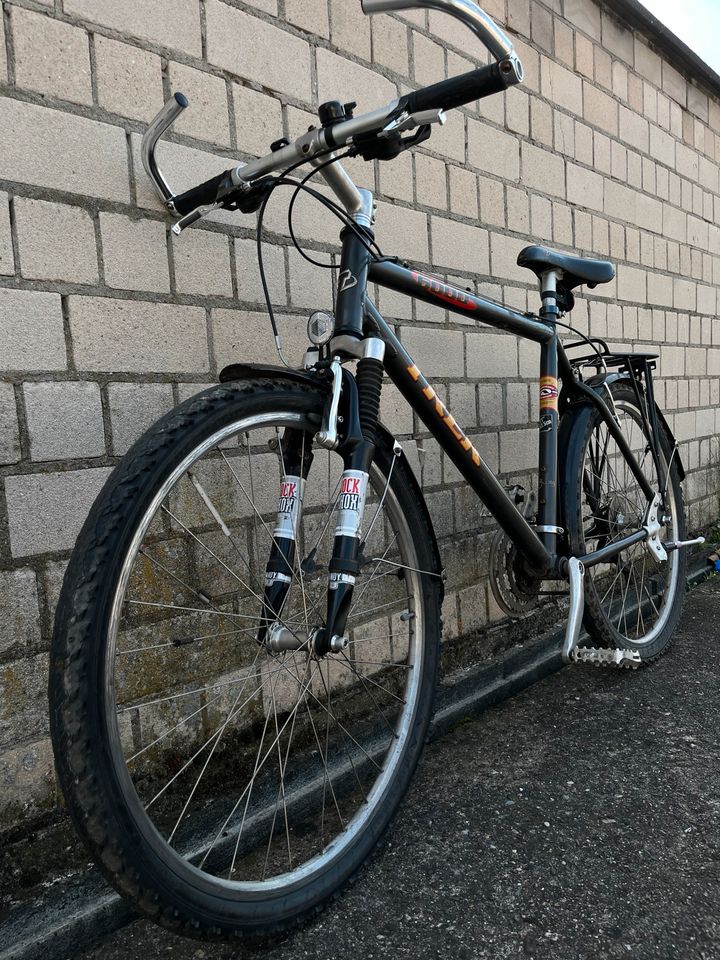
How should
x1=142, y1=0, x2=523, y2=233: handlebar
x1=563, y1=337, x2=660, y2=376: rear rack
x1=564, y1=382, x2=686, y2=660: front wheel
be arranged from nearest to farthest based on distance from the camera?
x1=142, y1=0, x2=523, y2=233: handlebar, x1=564, y1=382, x2=686, y2=660: front wheel, x1=563, y1=337, x2=660, y2=376: rear rack

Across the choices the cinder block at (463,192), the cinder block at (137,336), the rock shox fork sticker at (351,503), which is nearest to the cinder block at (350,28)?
the cinder block at (463,192)

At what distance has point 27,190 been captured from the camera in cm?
143

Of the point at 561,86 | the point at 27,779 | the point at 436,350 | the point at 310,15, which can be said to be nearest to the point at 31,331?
the point at 27,779

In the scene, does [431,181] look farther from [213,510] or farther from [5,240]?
[213,510]

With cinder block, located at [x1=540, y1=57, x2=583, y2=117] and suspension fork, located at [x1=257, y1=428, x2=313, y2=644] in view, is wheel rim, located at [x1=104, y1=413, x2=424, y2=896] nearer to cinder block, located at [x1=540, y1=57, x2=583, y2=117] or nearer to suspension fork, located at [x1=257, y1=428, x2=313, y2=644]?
suspension fork, located at [x1=257, y1=428, x2=313, y2=644]

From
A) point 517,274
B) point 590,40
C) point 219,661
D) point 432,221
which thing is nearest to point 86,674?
point 219,661

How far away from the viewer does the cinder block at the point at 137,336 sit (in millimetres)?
1534

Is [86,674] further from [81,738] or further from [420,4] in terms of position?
[420,4]

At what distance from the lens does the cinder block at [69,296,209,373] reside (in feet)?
5.03

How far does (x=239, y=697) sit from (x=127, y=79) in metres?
1.33

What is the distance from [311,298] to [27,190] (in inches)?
30.5

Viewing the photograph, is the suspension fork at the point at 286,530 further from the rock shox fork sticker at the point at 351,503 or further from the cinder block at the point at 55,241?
the cinder block at the point at 55,241

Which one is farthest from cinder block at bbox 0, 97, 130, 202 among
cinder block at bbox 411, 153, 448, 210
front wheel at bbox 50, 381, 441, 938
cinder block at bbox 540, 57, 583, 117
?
cinder block at bbox 540, 57, 583, 117

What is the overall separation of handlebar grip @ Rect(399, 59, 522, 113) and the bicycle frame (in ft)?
1.09
